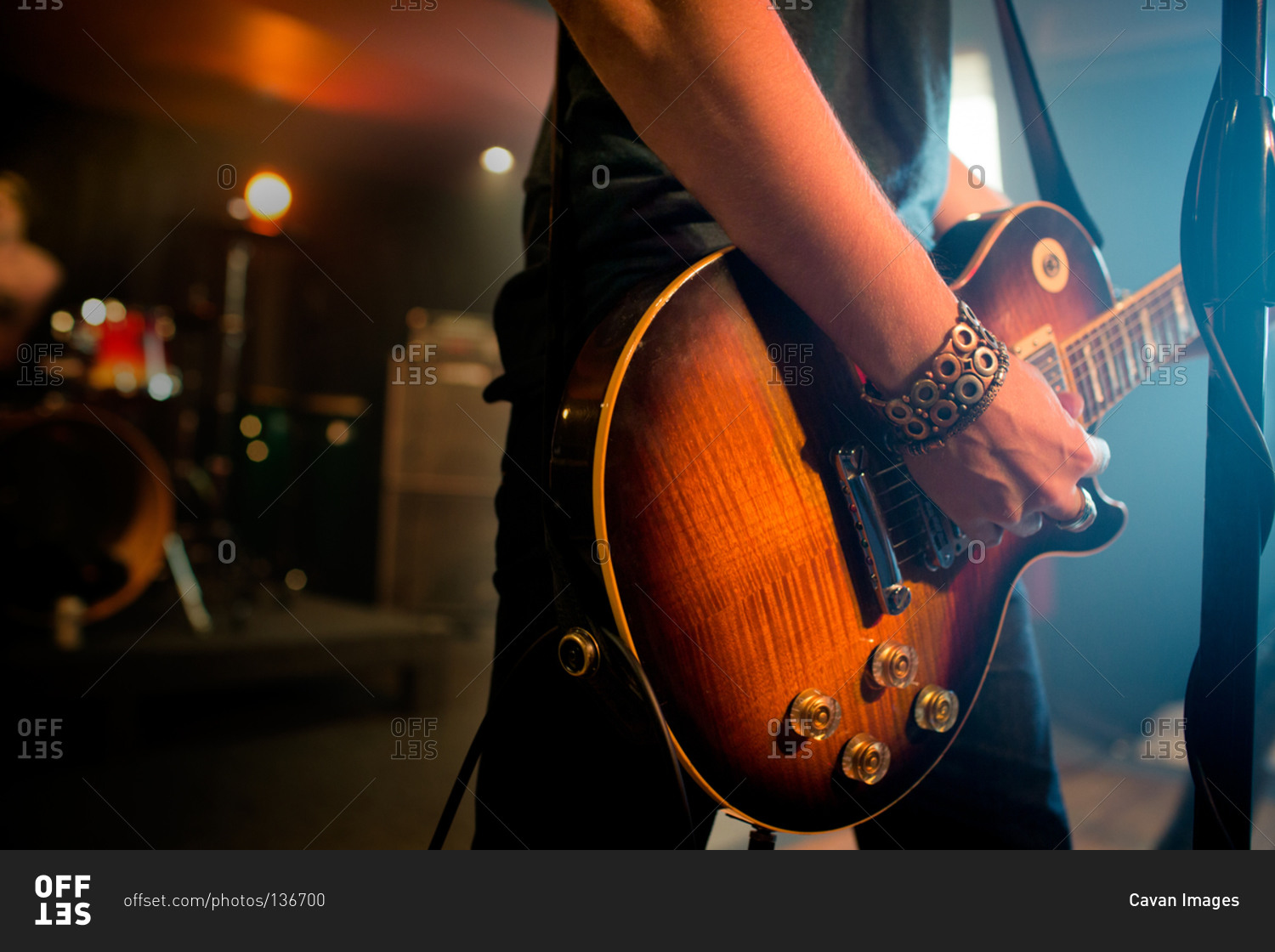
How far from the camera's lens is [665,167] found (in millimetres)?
503

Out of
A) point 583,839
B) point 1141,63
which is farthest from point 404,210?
point 583,839

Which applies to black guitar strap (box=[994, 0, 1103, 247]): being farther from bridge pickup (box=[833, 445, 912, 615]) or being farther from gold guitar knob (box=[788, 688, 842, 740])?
gold guitar knob (box=[788, 688, 842, 740])

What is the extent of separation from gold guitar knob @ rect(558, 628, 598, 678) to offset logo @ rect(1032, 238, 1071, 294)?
0.55m

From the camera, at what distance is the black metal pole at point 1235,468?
54cm

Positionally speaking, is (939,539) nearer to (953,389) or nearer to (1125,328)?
(953,389)

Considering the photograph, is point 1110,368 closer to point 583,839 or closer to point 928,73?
point 928,73

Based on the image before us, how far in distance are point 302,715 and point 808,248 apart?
2017mm

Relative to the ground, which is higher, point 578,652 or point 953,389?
point 953,389

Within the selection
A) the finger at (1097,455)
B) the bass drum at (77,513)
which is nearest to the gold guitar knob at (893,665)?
the finger at (1097,455)

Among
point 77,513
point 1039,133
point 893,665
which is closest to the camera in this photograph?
point 893,665

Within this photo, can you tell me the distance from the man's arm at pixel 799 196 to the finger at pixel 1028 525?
0.02m

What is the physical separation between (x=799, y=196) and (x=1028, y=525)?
34 cm
